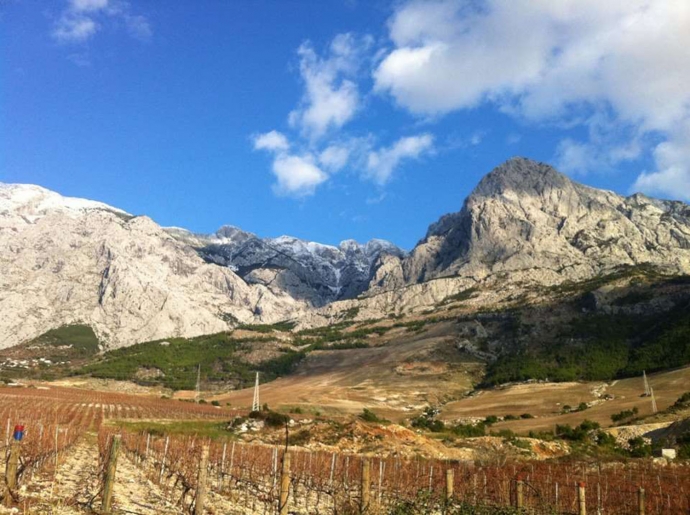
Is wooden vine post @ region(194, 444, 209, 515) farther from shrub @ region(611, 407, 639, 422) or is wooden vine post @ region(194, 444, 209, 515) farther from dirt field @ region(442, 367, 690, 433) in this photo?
shrub @ region(611, 407, 639, 422)

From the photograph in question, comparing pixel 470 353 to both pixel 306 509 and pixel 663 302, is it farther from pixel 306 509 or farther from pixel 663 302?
pixel 306 509

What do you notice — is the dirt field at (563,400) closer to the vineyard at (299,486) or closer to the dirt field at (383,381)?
the dirt field at (383,381)

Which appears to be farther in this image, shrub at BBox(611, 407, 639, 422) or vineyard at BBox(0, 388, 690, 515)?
shrub at BBox(611, 407, 639, 422)

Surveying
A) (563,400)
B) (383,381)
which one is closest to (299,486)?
A: (563,400)

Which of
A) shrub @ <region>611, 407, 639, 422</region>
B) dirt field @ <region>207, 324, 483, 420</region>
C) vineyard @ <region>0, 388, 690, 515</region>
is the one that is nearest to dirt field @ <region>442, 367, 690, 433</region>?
shrub @ <region>611, 407, 639, 422</region>

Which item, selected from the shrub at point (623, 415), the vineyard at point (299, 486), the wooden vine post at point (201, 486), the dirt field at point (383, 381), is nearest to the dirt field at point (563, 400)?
the shrub at point (623, 415)

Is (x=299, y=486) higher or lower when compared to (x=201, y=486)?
lower

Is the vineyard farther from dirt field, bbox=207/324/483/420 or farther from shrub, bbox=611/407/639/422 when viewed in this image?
dirt field, bbox=207/324/483/420

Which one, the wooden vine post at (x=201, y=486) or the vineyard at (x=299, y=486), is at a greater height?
the wooden vine post at (x=201, y=486)

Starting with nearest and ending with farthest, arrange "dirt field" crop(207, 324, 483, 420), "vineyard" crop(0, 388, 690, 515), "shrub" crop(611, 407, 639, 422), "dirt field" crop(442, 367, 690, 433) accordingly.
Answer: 1. "vineyard" crop(0, 388, 690, 515)
2. "shrub" crop(611, 407, 639, 422)
3. "dirt field" crop(442, 367, 690, 433)
4. "dirt field" crop(207, 324, 483, 420)

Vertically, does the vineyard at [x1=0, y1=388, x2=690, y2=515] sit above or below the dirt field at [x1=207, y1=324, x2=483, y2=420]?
below

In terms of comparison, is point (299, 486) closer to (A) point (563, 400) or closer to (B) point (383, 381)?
(A) point (563, 400)

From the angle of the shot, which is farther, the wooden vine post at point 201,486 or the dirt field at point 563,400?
the dirt field at point 563,400

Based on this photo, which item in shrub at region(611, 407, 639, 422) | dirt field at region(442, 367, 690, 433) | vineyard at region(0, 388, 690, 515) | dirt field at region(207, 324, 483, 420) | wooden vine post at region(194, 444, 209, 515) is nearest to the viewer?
wooden vine post at region(194, 444, 209, 515)
